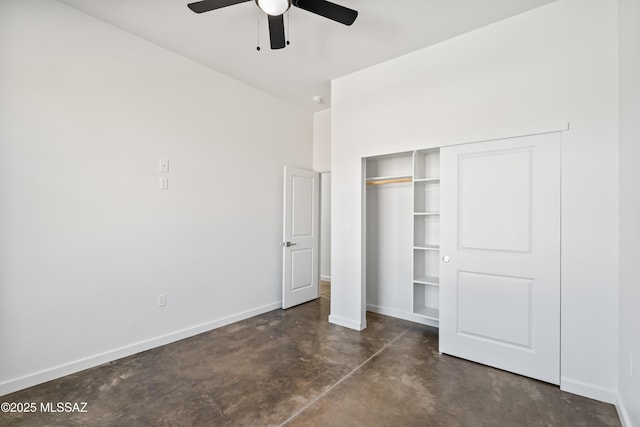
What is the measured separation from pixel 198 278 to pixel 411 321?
274 cm

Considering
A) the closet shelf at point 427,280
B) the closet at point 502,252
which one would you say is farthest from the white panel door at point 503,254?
the closet shelf at point 427,280

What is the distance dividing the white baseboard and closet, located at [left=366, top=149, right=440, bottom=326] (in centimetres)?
196

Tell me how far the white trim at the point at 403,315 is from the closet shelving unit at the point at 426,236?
15 centimetres

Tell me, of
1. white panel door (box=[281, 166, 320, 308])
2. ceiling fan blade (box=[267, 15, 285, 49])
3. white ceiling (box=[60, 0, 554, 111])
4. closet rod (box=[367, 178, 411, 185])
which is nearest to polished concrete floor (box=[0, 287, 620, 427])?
white panel door (box=[281, 166, 320, 308])

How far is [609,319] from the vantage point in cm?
218

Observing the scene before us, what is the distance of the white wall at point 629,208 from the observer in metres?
1.76

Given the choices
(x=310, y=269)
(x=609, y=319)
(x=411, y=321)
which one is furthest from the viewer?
(x=310, y=269)

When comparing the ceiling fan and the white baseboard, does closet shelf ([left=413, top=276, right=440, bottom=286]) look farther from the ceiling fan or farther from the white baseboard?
the ceiling fan

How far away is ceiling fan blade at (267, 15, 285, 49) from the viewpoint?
2.18 metres

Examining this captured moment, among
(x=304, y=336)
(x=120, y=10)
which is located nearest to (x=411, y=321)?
(x=304, y=336)

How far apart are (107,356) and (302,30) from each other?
3607mm

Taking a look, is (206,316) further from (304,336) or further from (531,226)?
(531,226)

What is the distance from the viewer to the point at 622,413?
1.98 m

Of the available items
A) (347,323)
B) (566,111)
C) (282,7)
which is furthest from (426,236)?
(282,7)
